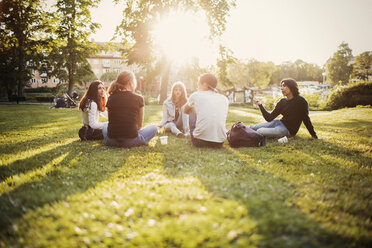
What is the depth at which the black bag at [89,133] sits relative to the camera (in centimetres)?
624

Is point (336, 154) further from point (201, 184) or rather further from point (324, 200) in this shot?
point (201, 184)

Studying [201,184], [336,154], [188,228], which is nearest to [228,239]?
[188,228]

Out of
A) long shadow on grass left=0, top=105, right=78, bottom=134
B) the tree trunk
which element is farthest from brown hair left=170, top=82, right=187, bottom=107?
the tree trunk

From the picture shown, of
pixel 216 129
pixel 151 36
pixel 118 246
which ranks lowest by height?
pixel 118 246

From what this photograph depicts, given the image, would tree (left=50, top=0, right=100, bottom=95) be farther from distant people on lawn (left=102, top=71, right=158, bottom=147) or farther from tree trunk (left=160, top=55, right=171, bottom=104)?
distant people on lawn (left=102, top=71, right=158, bottom=147)

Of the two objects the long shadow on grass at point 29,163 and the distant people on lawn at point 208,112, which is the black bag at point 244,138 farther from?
the long shadow on grass at point 29,163

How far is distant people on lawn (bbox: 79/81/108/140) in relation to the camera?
571 cm

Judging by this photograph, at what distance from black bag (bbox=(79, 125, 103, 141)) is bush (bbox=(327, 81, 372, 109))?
22308 mm

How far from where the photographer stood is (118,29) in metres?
22.5

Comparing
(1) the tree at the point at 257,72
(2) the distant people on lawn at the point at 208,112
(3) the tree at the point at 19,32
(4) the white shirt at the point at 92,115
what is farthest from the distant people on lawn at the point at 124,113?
(1) the tree at the point at 257,72

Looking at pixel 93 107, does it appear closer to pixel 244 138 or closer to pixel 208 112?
pixel 208 112

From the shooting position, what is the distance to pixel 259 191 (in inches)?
112

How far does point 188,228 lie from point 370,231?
68.8 inches

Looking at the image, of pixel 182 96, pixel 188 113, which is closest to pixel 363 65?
pixel 182 96
